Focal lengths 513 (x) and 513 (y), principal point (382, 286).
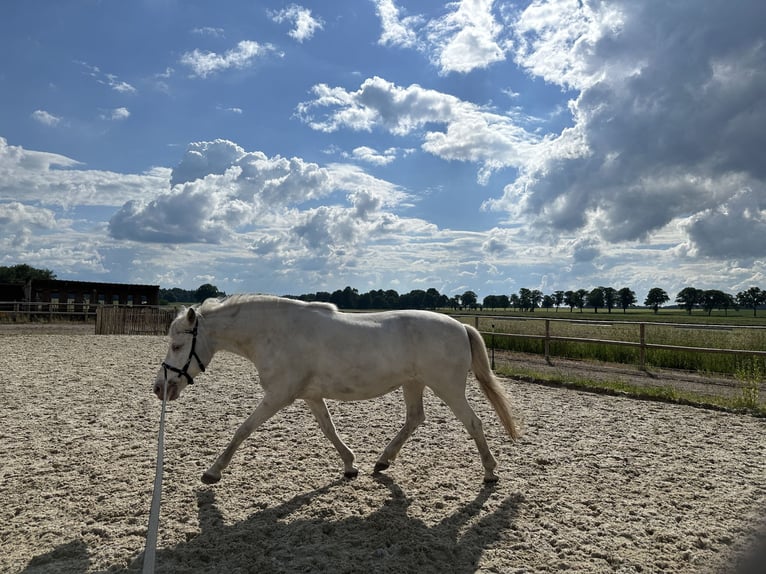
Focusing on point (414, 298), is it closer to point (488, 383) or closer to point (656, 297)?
point (488, 383)

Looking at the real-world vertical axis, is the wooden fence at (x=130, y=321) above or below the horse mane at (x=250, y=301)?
below

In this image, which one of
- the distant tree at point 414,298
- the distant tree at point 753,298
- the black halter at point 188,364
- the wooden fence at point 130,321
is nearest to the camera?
the black halter at point 188,364

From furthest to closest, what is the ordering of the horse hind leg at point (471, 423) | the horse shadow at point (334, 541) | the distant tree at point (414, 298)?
the distant tree at point (414, 298), the horse hind leg at point (471, 423), the horse shadow at point (334, 541)

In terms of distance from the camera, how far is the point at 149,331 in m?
21.7

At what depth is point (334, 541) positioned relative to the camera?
3.38m

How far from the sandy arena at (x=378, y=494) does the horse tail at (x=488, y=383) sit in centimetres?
44

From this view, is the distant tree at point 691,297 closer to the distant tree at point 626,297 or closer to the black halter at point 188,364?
the distant tree at point 626,297

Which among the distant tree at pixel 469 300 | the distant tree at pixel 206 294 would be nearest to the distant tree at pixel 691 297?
the distant tree at pixel 469 300

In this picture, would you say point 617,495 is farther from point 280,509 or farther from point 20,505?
point 20,505

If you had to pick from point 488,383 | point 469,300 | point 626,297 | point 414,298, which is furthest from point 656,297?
point 488,383

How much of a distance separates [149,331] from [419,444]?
62.4 ft

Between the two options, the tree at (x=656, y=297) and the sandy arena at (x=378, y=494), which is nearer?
the sandy arena at (x=378, y=494)

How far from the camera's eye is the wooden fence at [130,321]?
68.3ft

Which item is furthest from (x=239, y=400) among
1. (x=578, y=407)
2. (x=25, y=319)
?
(x=25, y=319)
